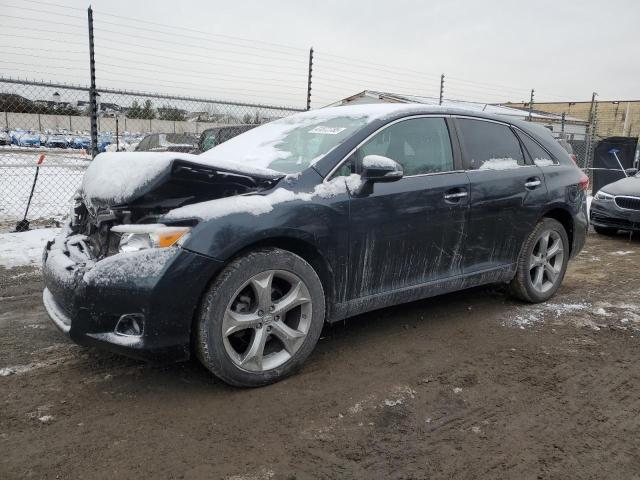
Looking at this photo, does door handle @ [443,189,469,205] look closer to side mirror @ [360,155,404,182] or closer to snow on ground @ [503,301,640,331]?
side mirror @ [360,155,404,182]

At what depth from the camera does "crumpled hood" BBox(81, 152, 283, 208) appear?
108 inches

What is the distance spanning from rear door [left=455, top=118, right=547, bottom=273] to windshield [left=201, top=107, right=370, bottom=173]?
961mm

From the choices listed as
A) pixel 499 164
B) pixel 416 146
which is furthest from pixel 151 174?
pixel 499 164

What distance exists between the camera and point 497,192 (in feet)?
13.3

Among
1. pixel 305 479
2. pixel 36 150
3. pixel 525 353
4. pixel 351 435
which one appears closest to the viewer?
pixel 305 479

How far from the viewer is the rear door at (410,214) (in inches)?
131

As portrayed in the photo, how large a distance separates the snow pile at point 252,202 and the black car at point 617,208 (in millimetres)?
6397

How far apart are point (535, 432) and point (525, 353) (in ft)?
3.44

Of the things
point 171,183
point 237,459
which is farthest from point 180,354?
point 171,183

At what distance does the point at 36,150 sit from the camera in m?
11.5

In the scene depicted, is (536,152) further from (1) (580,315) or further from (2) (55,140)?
(2) (55,140)

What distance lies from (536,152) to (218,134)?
26.6 ft

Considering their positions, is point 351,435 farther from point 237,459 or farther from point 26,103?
point 26,103

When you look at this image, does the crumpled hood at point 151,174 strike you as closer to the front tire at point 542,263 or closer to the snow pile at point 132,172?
the snow pile at point 132,172
